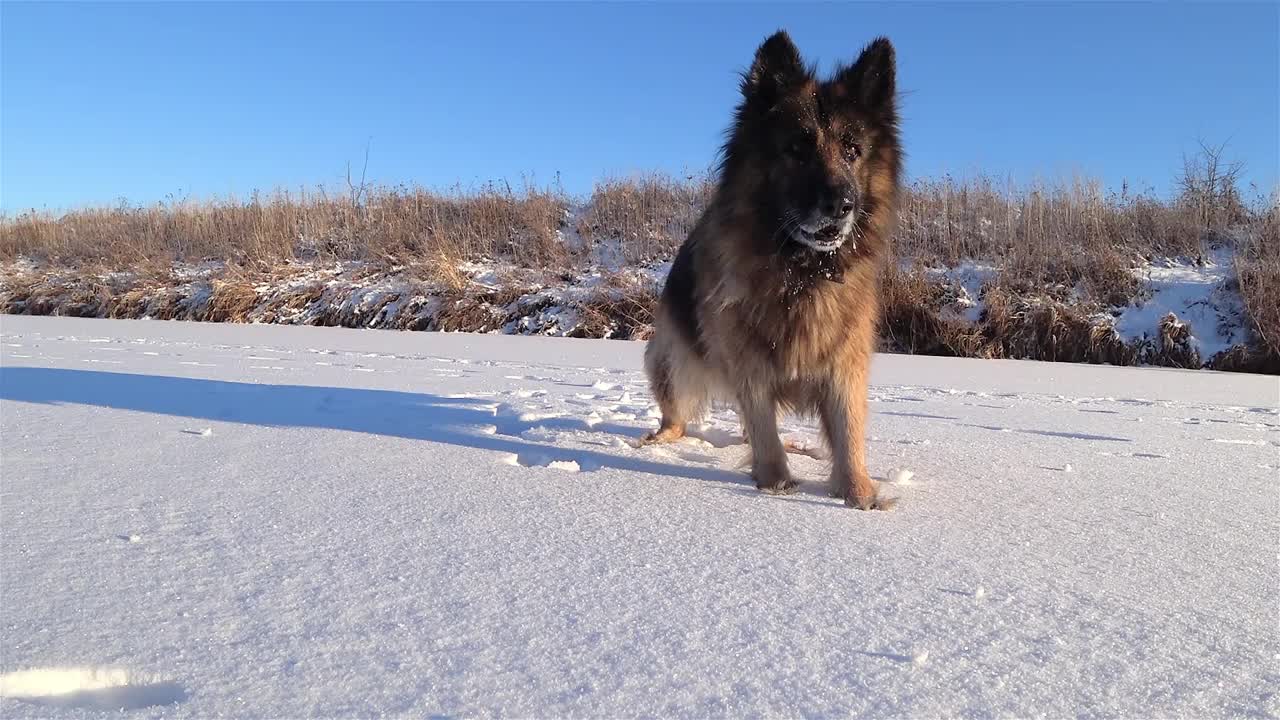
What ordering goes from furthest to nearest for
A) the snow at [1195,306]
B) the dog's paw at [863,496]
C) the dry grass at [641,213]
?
the dry grass at [641,213], the snow at [1195,306], the dog's paw at [863,496]

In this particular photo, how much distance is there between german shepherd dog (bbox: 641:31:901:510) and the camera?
2.48 m

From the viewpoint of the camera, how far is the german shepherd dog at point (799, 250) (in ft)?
8.14

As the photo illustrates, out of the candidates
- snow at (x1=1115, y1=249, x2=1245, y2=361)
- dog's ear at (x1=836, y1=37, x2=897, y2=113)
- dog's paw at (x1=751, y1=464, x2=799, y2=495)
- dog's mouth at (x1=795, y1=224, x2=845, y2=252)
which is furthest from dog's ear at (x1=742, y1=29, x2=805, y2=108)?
snow at (x1=1115, y1=249, x2=1245, y2=361)

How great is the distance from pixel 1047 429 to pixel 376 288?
394 inches

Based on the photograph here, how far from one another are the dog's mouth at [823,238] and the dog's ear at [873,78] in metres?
0.60

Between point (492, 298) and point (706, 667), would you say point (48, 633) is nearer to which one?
point (706, 667)

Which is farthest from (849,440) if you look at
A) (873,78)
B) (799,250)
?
(873,78)

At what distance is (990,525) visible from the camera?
73.1 inches

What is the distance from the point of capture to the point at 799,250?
255cm

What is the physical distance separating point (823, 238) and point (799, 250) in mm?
102

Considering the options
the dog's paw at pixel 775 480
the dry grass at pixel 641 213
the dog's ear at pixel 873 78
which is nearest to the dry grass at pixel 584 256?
the dry grass at pixel 641 213

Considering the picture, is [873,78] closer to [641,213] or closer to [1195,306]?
[1195,306]

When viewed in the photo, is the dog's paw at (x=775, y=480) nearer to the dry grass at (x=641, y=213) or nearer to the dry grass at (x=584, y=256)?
the dry grass at (x=584, y=256)

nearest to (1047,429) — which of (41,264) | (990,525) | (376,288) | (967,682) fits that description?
(990,525)
